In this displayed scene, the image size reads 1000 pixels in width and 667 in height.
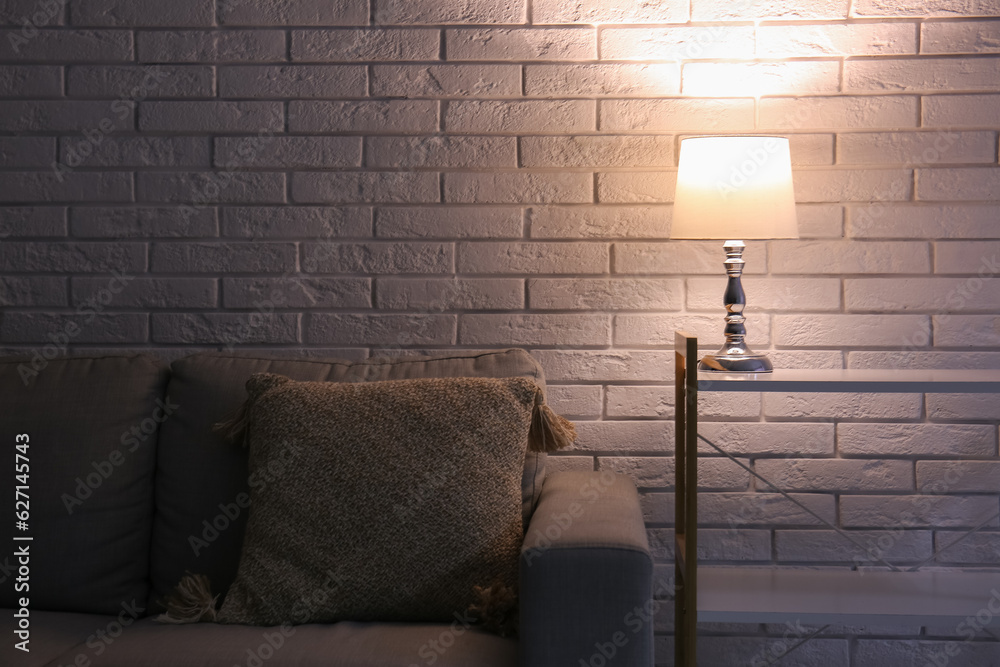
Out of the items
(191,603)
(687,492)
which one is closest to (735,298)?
(687,492)

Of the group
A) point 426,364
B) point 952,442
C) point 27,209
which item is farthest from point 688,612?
point 27,209

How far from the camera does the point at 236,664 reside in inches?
54.1

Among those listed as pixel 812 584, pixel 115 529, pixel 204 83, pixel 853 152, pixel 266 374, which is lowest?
pixel 812 584

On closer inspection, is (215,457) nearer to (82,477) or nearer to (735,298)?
(82,477)

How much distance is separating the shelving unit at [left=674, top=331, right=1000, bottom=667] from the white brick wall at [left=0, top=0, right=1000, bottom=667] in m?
0.17

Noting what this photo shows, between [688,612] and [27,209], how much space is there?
180 centimetres

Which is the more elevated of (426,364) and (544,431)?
(426,364)

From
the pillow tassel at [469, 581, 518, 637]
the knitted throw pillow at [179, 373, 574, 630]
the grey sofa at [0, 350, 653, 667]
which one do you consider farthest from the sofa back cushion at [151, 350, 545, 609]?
the pillow tassel at [469, 581, 518, 637]

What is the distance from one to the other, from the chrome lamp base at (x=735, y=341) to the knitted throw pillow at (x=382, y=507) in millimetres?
434

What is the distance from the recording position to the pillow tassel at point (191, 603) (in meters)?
1.57

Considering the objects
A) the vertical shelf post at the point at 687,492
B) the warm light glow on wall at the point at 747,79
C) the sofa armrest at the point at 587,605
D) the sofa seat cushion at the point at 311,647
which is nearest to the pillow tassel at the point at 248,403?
the sofa seat cushion at the point at 311,647

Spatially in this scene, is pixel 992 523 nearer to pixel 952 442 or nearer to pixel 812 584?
pixel 952 442

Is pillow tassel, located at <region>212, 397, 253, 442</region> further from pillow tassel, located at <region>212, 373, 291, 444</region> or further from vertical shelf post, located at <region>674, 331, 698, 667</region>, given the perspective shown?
vertical shelf post, located at <region>674, 331, 698, 667</region>

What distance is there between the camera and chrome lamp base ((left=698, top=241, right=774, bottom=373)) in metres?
1.80
